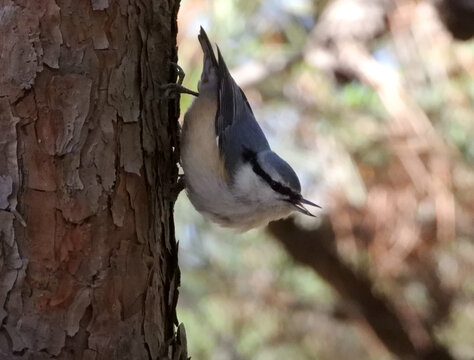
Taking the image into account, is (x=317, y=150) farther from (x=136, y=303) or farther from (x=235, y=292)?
(x=136, y=303)

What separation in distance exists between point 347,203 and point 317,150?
0.22 meters

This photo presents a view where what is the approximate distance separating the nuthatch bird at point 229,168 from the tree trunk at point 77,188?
1.04 feet

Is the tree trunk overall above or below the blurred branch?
below

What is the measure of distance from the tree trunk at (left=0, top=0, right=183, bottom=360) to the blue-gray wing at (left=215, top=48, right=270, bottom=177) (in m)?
0.36

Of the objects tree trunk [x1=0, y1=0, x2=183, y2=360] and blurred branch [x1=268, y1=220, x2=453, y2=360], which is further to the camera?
blurred branch [x1=268, y1=220, x2=453, y2=360]

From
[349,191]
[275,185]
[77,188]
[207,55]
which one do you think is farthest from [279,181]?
[349,191]

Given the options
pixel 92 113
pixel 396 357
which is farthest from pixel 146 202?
pixel 396 357

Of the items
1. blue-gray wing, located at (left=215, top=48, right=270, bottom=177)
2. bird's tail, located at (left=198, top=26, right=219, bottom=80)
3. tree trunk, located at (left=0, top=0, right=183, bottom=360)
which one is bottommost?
tree trunk, located at (left=0, top=0, right=183, bottom=360)

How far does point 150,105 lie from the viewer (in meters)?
1.50

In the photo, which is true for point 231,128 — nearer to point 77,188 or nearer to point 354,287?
point 77,188

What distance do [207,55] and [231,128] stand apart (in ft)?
0.65

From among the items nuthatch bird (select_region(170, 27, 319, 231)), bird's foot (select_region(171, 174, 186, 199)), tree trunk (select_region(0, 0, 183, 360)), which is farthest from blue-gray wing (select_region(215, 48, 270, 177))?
tree trunk (select_region(0, 0, 183, 360))

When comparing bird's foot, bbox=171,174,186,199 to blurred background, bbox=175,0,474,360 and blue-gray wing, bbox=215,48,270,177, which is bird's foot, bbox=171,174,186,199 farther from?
blurred background, bbox=175,0,474,360

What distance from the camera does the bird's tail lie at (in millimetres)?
1840
